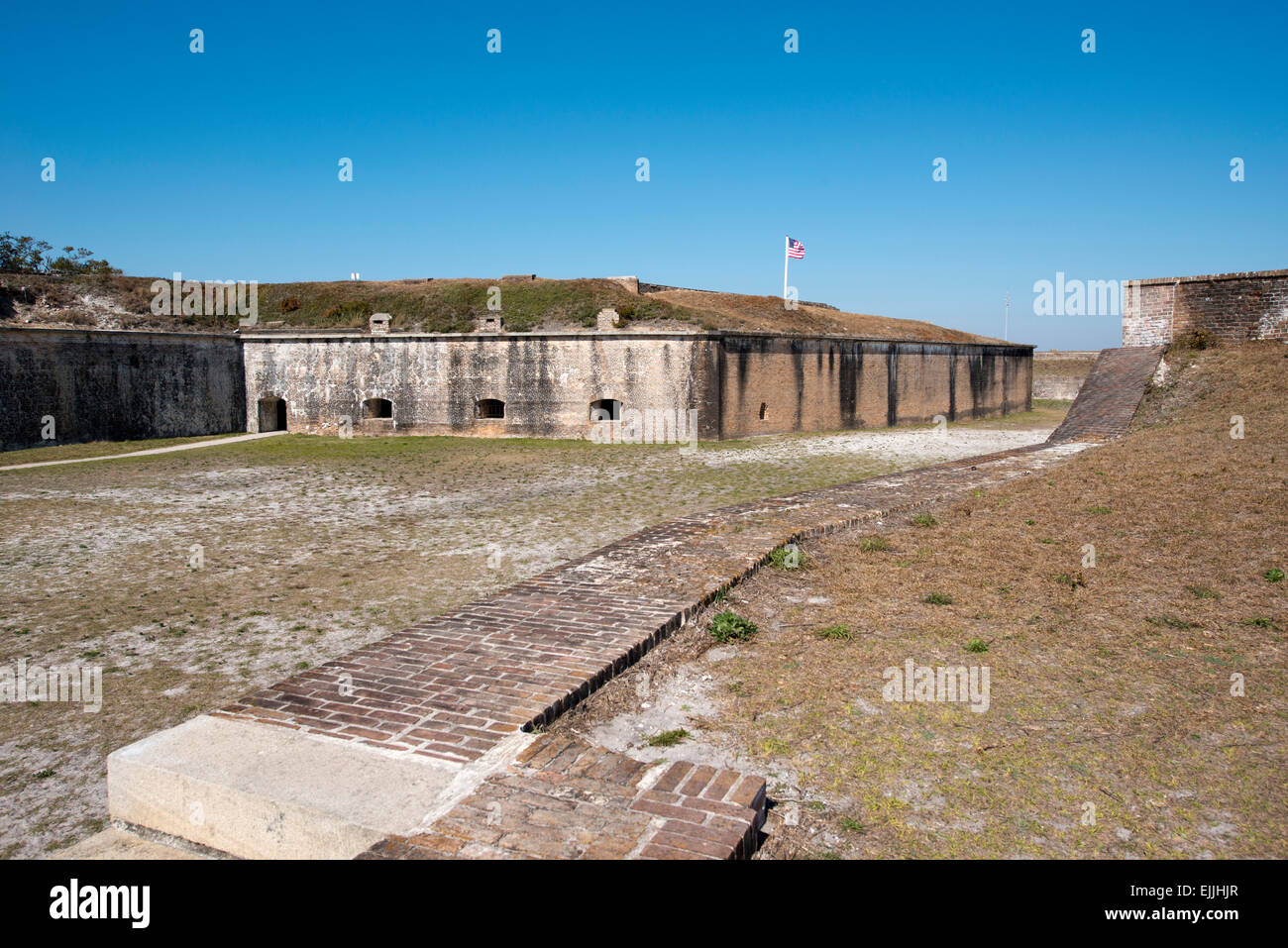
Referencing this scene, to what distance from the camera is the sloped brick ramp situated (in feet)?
8.85

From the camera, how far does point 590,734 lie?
3.74m

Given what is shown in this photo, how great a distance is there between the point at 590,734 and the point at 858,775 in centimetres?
122

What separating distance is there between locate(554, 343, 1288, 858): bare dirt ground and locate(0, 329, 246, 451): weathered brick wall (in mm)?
19786

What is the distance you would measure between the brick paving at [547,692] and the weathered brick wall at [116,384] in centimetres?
1841

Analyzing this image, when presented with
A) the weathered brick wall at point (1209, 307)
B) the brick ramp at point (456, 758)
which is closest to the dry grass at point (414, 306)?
the weathered brick wall at point (1209, 307)

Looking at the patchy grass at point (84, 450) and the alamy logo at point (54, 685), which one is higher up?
the patchy grass at point (84, 450)

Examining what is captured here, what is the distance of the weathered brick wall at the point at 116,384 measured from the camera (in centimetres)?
1855

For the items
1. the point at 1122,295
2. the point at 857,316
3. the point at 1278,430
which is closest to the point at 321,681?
the point at 1278,430

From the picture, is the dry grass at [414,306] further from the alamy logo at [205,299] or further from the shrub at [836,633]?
the shrub at [836,633]
